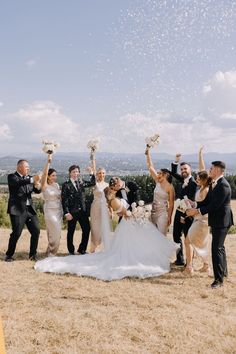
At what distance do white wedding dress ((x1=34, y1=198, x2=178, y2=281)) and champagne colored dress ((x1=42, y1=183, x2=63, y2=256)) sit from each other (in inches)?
42.3

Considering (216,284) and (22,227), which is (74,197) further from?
(216,284)

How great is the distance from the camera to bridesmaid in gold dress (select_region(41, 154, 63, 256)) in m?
11.1

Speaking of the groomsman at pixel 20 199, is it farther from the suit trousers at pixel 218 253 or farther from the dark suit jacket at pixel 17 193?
the suit trousers at pixel 218 253

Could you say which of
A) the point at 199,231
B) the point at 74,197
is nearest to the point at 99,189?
the point at 74,197

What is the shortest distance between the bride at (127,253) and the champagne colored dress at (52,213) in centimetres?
107

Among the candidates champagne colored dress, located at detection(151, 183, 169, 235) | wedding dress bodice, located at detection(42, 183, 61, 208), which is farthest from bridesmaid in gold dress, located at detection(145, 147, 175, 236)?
wedding dress bodice, located at detection(42, 183, 61, 208)

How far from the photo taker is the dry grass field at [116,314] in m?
5.72

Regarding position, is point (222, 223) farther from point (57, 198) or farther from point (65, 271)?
point (57, 198)

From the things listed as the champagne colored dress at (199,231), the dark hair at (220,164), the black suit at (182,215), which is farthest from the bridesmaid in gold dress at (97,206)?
the dark hair at (220,164)

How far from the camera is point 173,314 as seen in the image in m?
6.90

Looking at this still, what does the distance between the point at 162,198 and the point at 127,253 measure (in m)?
1.71

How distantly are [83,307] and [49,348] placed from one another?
1.70 metres

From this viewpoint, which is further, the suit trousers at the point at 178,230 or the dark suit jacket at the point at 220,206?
the suit trousers at the point at 178,230

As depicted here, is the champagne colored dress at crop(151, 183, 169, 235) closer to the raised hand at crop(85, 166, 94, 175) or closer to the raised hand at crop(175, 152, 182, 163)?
the raised hand at crop(175, 152, 182, 163)
